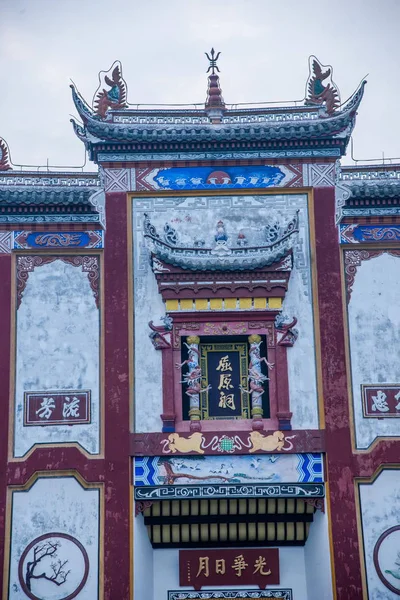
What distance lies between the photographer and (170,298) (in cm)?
1936

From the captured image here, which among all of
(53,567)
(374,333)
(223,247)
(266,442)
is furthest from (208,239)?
(53,567)

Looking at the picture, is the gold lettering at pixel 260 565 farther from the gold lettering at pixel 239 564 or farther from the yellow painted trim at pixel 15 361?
the yellow painted trim at pixel 15 361

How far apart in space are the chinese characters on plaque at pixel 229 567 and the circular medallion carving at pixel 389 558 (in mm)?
2151

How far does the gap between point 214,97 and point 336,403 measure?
6798mm

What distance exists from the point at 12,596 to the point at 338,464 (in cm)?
627

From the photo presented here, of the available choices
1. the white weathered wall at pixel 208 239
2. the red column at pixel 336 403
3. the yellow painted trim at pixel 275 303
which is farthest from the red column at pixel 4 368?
the red column at pixel 336 403

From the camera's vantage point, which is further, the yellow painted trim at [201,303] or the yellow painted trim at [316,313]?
the yellow painted trim at [201,303]

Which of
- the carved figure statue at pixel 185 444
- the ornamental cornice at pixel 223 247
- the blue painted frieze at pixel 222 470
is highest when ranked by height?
the ornamental cornice at pixel 223 247

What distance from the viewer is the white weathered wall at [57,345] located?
18.8 metres

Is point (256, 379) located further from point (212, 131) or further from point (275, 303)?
point (212, 131)

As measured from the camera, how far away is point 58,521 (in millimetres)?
18375

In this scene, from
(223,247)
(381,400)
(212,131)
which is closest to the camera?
(381,400)

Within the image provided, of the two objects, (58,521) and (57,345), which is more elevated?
(57,345)

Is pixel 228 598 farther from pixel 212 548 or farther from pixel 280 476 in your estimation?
pixel 280 476
